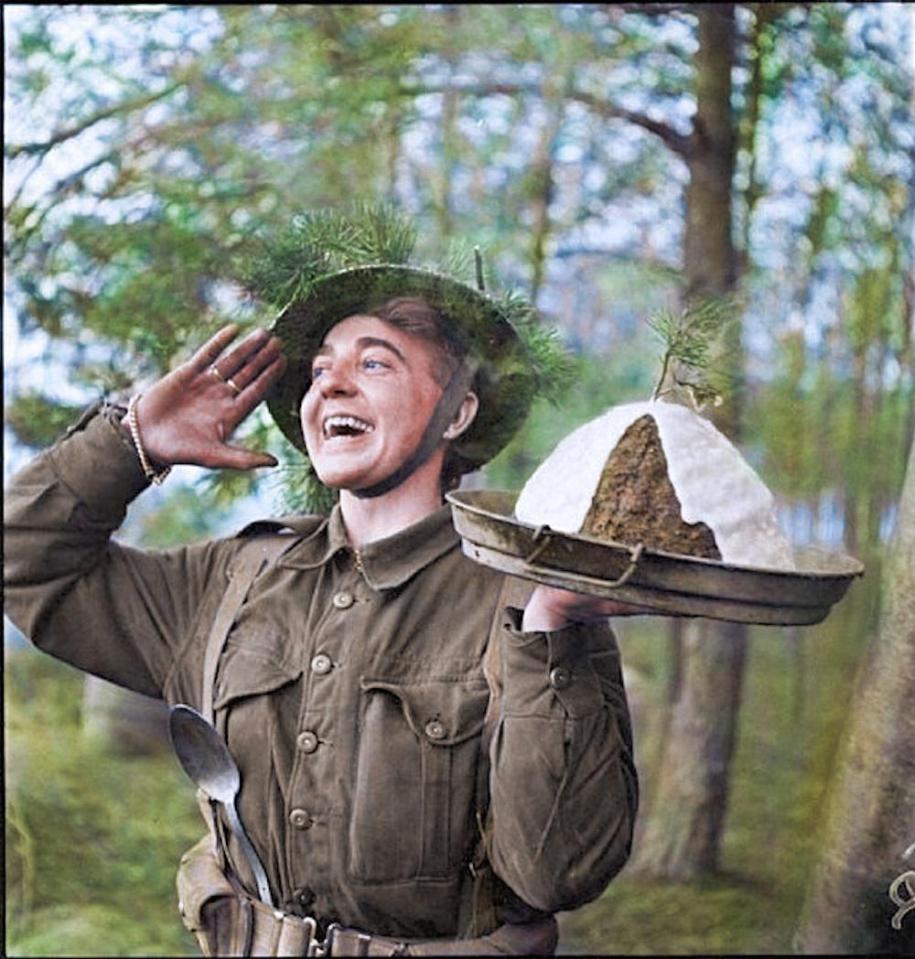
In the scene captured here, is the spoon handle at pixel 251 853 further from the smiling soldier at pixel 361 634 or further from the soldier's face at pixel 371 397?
the soldier's face at pixel 371 397

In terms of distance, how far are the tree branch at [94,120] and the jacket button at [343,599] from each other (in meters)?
1.00

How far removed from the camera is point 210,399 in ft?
5.97

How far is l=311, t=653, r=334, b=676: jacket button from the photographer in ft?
5.58

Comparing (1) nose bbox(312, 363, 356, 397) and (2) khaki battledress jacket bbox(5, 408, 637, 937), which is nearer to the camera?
(2) khaki battledress jacket bbox(5, 408, 637, 937)

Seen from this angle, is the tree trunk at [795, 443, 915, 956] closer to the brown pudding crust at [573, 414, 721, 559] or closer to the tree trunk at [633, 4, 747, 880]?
the brown pudding crust at [573, 414, 721, 559]

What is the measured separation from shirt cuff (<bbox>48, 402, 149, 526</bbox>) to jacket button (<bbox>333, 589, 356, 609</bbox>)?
0.29m

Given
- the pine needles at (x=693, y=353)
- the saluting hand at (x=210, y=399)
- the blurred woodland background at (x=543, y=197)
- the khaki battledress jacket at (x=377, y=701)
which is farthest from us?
the blurred woodland background at (x=543, y=197)

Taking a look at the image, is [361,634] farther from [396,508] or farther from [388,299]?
[388,299]

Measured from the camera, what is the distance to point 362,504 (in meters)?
1.77

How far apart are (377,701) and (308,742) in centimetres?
10

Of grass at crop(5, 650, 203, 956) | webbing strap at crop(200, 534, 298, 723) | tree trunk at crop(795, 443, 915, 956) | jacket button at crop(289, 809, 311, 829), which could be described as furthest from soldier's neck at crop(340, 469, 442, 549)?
grass at crop(5, 650, 203, 956)

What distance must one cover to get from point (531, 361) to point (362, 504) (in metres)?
0.29

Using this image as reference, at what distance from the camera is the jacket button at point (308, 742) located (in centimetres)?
168

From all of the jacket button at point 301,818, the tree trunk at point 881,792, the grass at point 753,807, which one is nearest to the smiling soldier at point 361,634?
the jacket button at point 301,818
